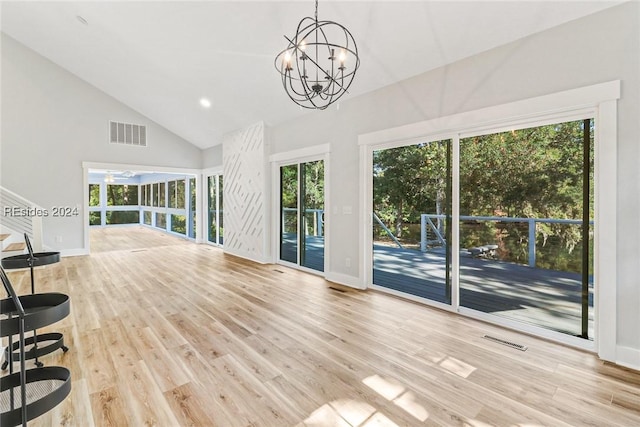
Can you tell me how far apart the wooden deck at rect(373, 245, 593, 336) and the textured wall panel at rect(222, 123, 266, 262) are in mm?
2900

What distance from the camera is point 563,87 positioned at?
262 cm

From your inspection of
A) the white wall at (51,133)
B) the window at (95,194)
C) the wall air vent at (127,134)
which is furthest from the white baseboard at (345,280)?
the window at (95,194)

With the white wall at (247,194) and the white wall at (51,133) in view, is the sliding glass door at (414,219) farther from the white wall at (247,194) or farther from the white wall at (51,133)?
the white wall at (51,133)

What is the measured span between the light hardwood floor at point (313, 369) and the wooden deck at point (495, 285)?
29 centimetres

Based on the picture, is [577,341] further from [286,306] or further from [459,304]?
[286,306]

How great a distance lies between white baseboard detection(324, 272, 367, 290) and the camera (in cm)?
440

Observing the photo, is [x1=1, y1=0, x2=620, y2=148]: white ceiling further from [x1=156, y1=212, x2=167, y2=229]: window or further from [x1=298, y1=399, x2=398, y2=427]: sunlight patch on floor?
[x1=156, y1=212, x2=167, y2=229]: window

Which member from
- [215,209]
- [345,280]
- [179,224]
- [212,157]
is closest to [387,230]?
[345,280]

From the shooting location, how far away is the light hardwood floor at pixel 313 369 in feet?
5.88

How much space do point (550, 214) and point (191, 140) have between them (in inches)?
329

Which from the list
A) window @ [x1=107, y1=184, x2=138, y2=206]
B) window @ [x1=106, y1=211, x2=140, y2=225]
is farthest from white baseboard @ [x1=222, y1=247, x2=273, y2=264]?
window @ [x1=107, y1=184, x2=138, y2=206]

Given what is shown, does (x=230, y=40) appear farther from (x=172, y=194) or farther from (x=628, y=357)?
(x=172, y=194)

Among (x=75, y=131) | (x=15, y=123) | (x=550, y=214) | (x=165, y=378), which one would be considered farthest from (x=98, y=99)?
(x=550, y=214)

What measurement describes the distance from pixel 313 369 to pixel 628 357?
96.5 inches
